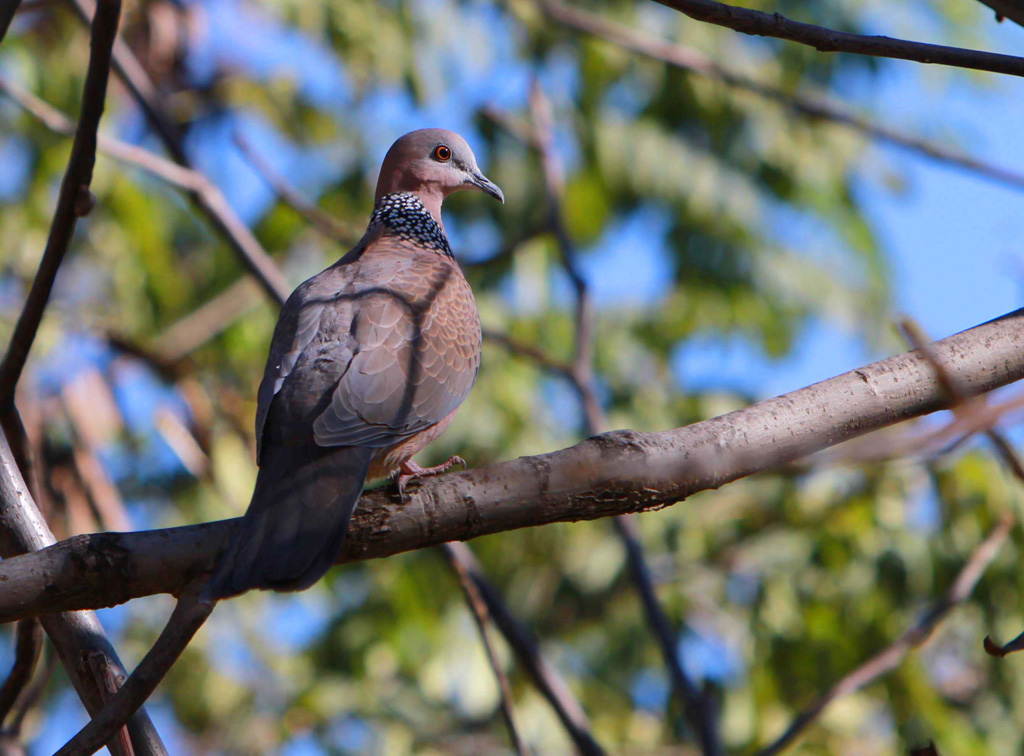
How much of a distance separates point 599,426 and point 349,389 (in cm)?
131

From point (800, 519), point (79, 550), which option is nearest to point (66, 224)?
point (79, 550)

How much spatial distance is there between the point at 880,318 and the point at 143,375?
5384 millimetres

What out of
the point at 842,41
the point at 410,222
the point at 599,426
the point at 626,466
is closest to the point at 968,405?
the point at 626,466

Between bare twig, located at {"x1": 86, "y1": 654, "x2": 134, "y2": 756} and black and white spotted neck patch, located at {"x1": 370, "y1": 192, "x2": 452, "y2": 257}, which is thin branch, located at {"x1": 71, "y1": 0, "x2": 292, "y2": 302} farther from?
bare twig, located at {"x1": 86, "y1": 654, "x2": 134, "y2": 756}

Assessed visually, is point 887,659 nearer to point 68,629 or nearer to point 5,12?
point 68,629

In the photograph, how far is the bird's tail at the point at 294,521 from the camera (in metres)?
2.31

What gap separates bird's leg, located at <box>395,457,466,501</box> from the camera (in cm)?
240

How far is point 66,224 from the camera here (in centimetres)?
272

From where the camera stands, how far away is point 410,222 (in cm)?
436

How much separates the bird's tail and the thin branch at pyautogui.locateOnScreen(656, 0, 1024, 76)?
137cm

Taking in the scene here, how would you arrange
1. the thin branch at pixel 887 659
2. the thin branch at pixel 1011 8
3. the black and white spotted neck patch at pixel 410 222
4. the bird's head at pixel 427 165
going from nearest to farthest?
the thin branch at pixel 1011 8
the thin branch at pixel 887 659
the black and white spotted neck patch at pixel 410 222
the bird's head at pixel 427 165

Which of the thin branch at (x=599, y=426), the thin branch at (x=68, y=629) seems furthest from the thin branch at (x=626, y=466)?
the thin branch at (x=599, y=426)

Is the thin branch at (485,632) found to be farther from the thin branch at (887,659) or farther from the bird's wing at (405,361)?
the thin branch at (887,659)

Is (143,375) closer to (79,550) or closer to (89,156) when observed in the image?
(89,156)
